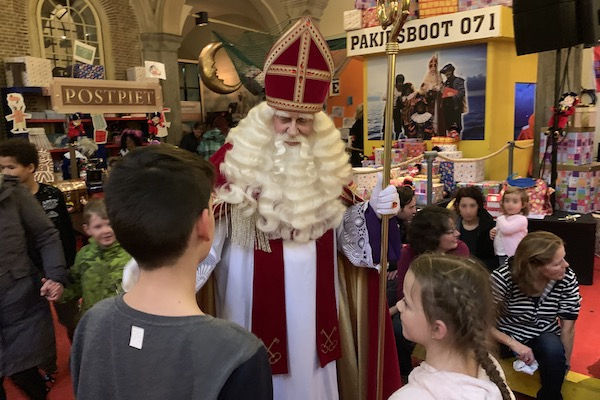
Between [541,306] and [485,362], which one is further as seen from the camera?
[541,306]

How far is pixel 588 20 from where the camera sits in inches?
183

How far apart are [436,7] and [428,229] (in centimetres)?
502

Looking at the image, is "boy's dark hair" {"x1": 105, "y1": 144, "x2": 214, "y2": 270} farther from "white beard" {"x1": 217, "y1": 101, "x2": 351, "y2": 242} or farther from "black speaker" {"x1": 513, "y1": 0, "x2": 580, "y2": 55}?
"black speaker" {"x1": 513, "y1": 0, "x2": 580, "y2": 55}

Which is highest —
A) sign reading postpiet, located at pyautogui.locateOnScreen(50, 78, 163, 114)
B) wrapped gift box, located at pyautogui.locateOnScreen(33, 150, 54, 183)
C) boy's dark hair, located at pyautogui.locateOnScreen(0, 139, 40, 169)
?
sign reading postpiet, located at pyautogui.locateOnScreen(50, 78, 163, 114)

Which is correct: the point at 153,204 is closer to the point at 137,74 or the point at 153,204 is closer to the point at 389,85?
the point at 389,85

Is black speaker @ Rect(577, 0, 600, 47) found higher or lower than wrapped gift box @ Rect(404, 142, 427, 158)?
higher

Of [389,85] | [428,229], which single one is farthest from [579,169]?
[389,85]

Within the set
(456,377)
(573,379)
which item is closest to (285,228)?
(456,377)

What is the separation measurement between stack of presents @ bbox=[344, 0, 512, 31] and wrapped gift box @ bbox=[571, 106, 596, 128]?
178cm

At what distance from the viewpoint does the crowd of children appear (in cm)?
99

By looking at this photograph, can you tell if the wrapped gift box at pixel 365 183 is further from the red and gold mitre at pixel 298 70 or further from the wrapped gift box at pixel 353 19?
the red and gold mitre at pixel 298 70

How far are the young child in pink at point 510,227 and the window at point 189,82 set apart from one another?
42.6ft

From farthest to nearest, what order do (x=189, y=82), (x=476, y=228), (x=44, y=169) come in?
1. (x=189, y=82)
2. (x=44, y=169)
3. (x=476, y=228)

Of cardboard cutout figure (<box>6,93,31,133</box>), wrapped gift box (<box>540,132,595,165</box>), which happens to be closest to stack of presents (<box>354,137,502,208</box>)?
wrapped gift box (<box>540,132,595,165</box>)
